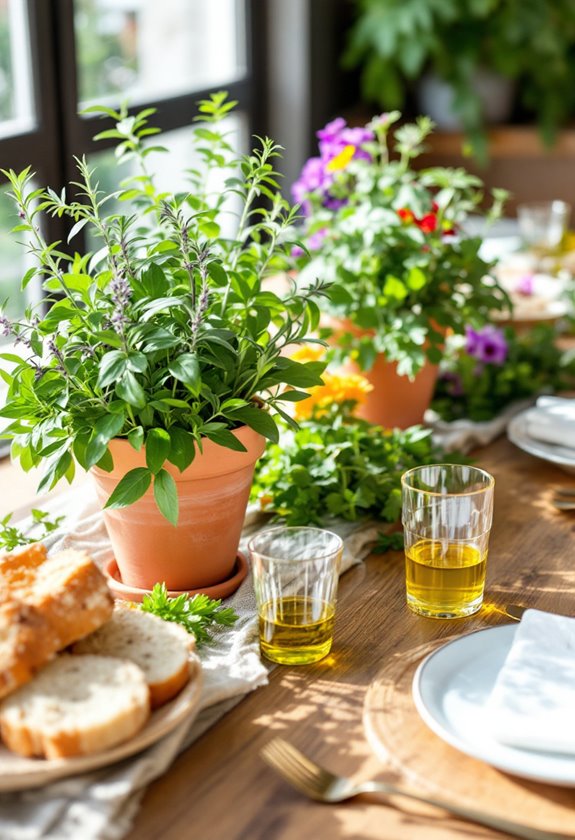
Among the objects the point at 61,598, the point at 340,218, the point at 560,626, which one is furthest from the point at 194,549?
the point at 340,218

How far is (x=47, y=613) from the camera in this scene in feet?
2.90

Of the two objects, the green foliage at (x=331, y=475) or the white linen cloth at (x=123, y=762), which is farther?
the green foliage at (x=331, y=475)

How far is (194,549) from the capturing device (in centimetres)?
114

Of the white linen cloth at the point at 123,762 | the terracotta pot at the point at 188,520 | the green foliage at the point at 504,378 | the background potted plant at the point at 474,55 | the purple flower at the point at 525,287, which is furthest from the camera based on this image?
the background potted plant at the point at 474,55

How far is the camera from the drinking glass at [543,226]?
2.44 metres

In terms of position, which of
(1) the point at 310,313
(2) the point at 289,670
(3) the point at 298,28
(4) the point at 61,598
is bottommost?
(2) the point at 289,670

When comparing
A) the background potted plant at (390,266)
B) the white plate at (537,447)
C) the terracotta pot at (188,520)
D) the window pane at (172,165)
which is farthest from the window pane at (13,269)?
the terracotta pot at (188,520)

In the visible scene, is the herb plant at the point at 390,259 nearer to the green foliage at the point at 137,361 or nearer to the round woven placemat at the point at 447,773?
the green foliage at the point at 137,361

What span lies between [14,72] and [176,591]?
51.4 inches

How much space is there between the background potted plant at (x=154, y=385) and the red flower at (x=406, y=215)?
43 centimetres

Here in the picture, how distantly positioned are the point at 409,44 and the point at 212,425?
2669 mm

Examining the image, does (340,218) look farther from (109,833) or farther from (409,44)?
(409,44)

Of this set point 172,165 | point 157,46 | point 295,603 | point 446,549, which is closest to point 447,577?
point 446,549

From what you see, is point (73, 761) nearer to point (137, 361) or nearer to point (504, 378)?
point (137, 361)
